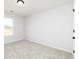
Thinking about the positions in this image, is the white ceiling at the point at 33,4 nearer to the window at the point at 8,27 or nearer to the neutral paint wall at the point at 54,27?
the neutral paint wall at the point at 54,27

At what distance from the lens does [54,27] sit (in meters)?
3.87

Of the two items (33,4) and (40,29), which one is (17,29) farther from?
(33,4)

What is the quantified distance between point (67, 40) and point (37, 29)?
215 cm

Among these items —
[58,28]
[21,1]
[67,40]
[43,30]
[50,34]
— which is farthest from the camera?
[43,30]

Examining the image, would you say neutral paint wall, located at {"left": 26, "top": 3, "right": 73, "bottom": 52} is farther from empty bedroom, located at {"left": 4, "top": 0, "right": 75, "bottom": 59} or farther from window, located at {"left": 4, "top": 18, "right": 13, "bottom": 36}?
Answer: window, located at {"left": 4, "top": 18, "right": 13, "bottom": 36}

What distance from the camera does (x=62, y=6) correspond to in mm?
3488

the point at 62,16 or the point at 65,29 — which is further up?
the point at 62,16

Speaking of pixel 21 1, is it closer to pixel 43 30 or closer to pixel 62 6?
pixel 62 6

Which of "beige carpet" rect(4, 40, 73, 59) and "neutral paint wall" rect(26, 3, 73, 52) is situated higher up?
"neutral paint wall" rect(26, 3, 73, 52)

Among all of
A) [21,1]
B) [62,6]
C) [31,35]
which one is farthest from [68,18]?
[31,35]

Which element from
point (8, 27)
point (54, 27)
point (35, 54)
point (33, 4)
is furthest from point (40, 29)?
point (8, 27)

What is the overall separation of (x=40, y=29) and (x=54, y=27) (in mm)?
1089

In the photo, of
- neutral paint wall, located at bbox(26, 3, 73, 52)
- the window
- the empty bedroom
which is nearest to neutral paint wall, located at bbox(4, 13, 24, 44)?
the empty bedroom

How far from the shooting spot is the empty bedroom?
3.01m
